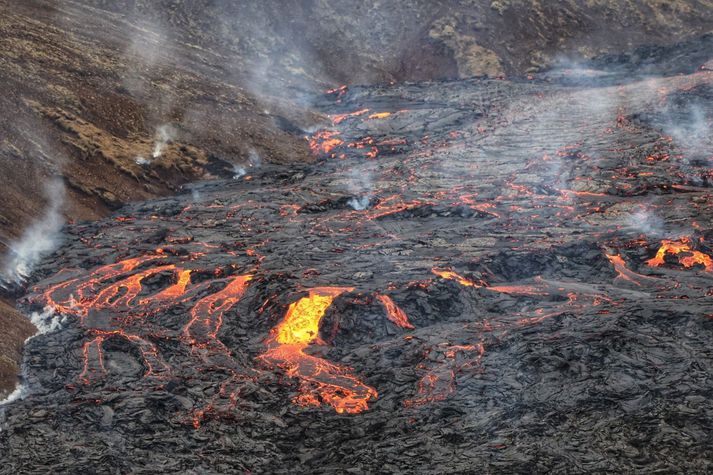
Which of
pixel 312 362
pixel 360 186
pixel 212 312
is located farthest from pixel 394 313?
pixel 360 186

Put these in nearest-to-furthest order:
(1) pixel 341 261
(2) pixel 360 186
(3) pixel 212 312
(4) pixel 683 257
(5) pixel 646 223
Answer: (3) pixel 212 312 < (4) pixel 683 257 < (1) pixel 341 261 < (5) pixel 646 223 < (2) pixel 360 186

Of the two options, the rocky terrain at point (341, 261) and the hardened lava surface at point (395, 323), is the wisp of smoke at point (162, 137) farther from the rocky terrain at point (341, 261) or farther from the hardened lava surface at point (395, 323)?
the hardened lava surface at point (395, 323)

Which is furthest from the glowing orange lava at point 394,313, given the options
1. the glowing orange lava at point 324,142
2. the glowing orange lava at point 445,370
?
the glowing orange lava at point 324,142

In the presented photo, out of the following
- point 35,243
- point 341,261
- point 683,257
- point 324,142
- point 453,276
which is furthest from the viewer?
point 324,142

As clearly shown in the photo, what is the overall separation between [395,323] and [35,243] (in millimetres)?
14097

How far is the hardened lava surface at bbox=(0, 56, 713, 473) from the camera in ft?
43.5

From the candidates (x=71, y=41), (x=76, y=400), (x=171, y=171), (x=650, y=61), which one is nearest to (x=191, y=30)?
(x=71, y=41)

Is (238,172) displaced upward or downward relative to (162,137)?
downward

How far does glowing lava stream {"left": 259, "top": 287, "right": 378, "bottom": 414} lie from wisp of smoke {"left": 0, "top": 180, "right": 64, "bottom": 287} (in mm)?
9582

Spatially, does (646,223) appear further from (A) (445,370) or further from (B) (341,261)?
(A) (445,370)

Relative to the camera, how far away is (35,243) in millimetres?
24828

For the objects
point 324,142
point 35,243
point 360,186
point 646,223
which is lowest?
point 646,223

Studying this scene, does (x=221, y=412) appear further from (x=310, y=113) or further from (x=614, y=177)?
(x=310, y=113)

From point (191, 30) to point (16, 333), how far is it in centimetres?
3653
